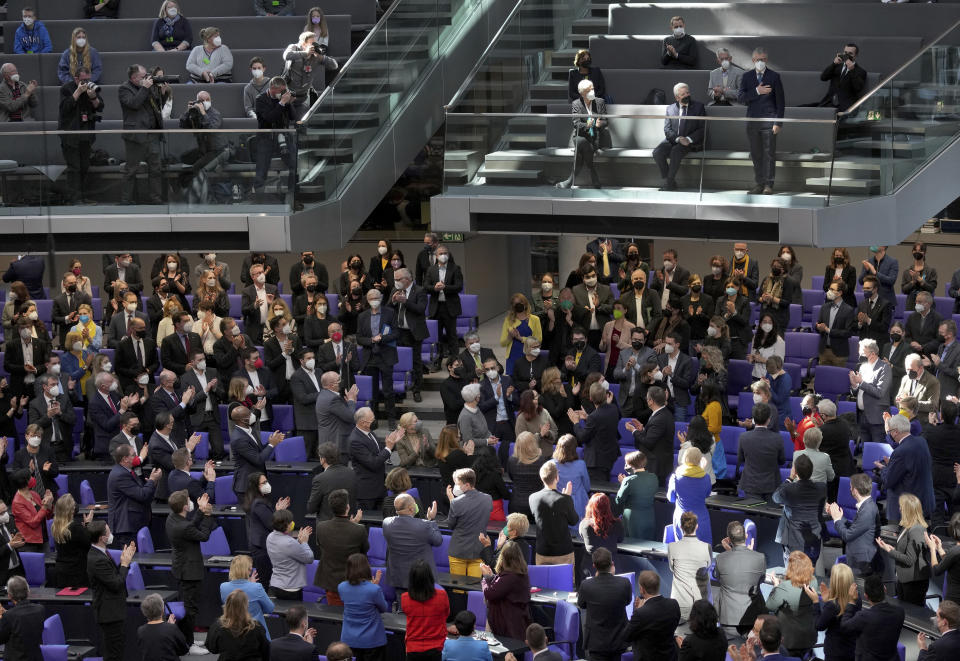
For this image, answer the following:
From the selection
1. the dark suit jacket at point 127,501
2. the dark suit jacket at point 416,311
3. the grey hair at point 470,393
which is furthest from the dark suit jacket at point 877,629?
the dark suit jacket at point 416,311

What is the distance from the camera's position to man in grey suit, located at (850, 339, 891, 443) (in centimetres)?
1379

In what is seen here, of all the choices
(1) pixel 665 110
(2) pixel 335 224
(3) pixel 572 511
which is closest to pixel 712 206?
(1) pixel 665 110

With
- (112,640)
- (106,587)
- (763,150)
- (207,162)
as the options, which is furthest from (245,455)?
(763,150)

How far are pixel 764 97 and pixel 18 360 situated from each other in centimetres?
944

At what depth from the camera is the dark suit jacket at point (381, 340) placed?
50.7 ft

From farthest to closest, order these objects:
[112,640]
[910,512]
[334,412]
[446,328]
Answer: [446,328] → [334,412] → [112,640] → [910,512]

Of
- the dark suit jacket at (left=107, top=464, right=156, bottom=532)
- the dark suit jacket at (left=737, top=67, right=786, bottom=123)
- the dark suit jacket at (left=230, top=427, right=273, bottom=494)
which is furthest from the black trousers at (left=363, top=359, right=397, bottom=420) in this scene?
the dark suit jacket at (left=737, top=67, right=786, bottom=123)

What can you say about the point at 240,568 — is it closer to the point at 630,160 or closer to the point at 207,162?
the point at 207,162

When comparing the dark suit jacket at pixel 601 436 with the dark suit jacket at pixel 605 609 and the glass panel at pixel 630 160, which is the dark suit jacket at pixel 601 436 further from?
the glass panel at pixel 630 160

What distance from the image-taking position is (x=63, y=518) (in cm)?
1134

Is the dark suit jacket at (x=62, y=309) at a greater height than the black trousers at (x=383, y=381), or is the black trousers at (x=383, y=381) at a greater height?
the dark suit jacket at (x=62, y=309)

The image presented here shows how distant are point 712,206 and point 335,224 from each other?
4921 millimetres

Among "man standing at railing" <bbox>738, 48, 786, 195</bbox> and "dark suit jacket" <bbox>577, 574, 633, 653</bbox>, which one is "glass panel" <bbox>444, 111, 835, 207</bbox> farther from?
"dark suit jacket" <bbox>577, 574, 633, 653</bbox>

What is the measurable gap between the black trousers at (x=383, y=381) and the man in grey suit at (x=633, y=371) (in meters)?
2.76
